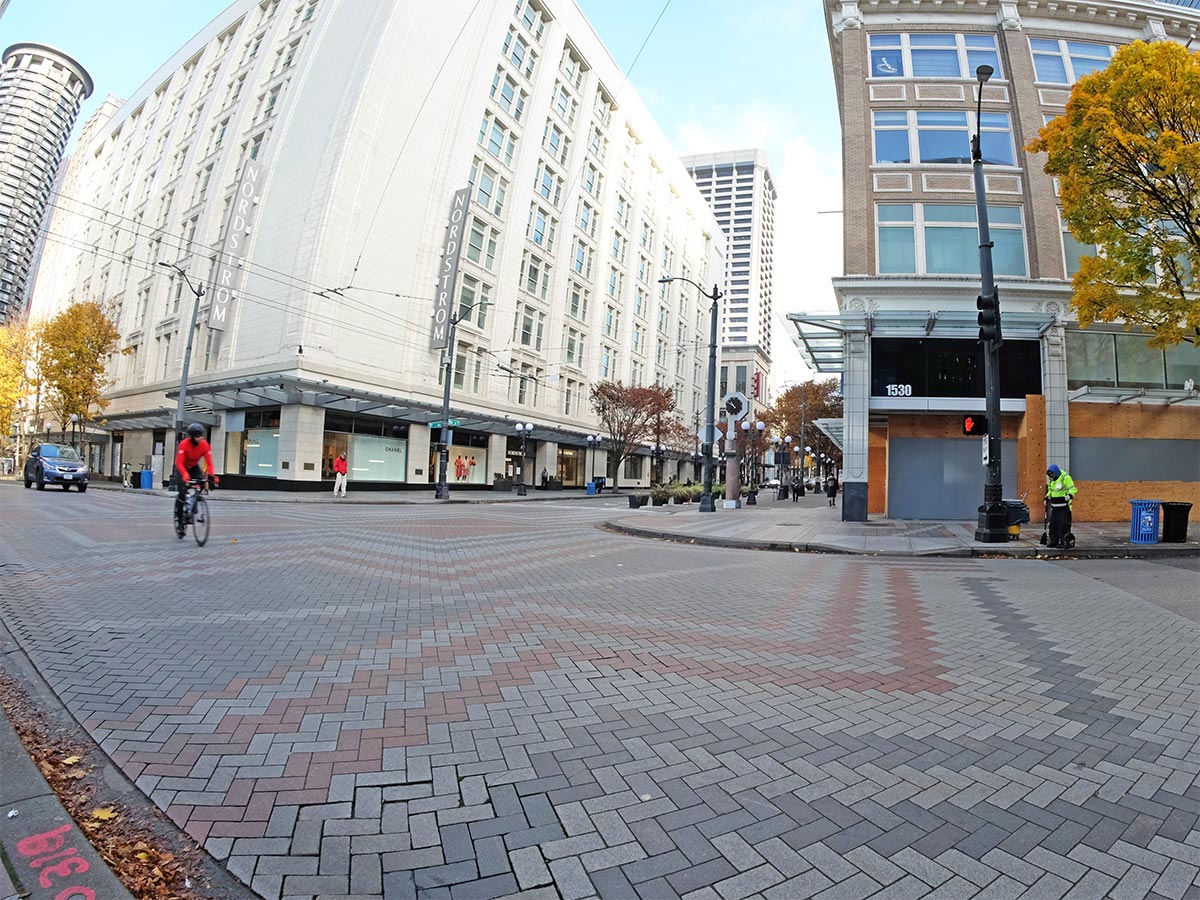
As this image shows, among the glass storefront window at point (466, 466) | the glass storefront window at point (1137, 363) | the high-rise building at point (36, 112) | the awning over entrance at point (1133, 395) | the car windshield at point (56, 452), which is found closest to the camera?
the awning over entrance at point (1133, 395)

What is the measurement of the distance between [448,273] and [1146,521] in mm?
30768

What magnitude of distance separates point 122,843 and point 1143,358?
85.0ft

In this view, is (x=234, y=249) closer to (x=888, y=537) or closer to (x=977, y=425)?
(x=888, y=537)

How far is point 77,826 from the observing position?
2.03 meters

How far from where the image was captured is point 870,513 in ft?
68.6

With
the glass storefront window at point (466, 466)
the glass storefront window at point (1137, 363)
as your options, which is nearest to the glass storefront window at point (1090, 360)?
the glass storefront window at point (1137, 363)

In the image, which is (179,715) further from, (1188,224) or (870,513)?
(870,513)

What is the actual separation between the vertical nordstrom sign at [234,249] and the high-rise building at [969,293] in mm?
28930

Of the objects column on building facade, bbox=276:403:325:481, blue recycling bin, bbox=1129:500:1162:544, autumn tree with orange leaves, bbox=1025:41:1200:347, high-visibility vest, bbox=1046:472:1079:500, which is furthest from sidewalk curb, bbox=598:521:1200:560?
column on building facade, bbox=276:403:325:481

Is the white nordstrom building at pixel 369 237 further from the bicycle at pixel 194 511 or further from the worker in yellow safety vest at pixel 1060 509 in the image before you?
the worker in yellow safety vest at pixel 1060 509

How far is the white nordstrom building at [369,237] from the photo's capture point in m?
28.8

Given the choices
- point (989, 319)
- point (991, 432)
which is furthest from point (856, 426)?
point (989, 319)

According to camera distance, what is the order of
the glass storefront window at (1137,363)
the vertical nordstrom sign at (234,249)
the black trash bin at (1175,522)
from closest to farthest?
the black trash bin at (1175,522) → the glass storefront window at (1137,363) → the vertical nordstrom sign at (234,249)

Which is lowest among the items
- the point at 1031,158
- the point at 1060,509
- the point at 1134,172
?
the point at 1060,509
